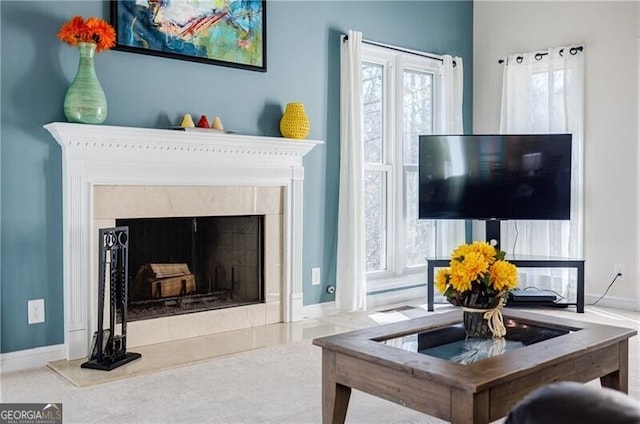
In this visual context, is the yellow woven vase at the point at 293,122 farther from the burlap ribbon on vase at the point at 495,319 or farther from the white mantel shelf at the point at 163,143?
the burlap ribbon on vase at the point at 495,319

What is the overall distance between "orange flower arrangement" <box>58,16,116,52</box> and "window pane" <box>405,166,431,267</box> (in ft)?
9.54

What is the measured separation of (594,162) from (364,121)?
6.28ft

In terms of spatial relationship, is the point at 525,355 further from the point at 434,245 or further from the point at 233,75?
the point at 434,245

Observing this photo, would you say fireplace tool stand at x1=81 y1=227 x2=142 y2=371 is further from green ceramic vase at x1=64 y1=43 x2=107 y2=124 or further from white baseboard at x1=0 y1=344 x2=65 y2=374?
green ceramic vase at x1=64 y1=43 x2=107 y2=124

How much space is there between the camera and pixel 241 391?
310 centimetres

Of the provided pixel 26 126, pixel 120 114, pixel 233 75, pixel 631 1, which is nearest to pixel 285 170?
pixel 233 75

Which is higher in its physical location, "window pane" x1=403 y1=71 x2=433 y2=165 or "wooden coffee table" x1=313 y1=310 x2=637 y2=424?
"window pane" x1=403 y1=71 x2=433 y2=165

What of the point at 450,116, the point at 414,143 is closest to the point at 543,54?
the point at 450,116

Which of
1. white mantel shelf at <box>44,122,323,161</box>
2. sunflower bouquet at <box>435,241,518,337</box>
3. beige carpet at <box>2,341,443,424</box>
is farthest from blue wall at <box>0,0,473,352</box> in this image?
sunflower bouquet at <box>435,241,518,337</box>

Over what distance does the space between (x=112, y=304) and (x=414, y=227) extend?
2.98 metres

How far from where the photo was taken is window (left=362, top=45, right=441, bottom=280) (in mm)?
5383

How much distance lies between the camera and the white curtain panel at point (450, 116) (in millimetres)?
5816

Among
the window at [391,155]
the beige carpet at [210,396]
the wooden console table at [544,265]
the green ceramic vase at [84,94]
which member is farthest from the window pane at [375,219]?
the green ceramic vase at [84,94]

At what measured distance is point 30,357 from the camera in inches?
140
